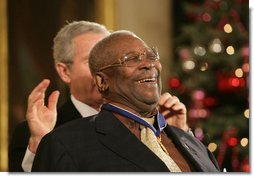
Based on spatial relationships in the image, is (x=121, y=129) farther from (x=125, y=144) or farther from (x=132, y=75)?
(x=132, y=75)

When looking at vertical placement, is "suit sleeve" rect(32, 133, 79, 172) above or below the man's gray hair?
below

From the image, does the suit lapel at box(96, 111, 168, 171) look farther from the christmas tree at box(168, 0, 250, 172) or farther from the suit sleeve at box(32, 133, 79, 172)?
the christmas tree at box(168, 0, 250, 172)

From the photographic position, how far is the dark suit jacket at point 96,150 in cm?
189

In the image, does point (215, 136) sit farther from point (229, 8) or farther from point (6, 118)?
point (6, 118)

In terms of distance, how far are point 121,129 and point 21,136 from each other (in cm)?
44

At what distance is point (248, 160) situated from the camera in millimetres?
2316

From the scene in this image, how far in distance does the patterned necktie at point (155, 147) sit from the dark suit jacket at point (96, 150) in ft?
0.08

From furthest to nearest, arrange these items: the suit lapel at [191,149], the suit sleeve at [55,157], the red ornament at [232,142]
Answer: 1. the red ornament at [232,142]
2. the suit lapel at [191,149]
3. the suit sleeve at [55,157]

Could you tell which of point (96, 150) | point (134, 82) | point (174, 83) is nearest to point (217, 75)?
point (174, 83)

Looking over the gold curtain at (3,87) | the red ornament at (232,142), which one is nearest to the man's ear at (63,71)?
the gold curtain at (3,87)

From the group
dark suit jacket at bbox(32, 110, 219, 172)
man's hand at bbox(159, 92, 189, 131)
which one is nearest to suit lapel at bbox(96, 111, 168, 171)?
dark suit jacket at bbox(32, 110, 219, 172)

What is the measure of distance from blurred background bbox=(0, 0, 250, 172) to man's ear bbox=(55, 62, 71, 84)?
20 mm

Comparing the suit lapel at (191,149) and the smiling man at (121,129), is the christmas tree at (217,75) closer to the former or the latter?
the suit lapel at (191,149)

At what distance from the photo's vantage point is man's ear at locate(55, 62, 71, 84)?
2.26m
